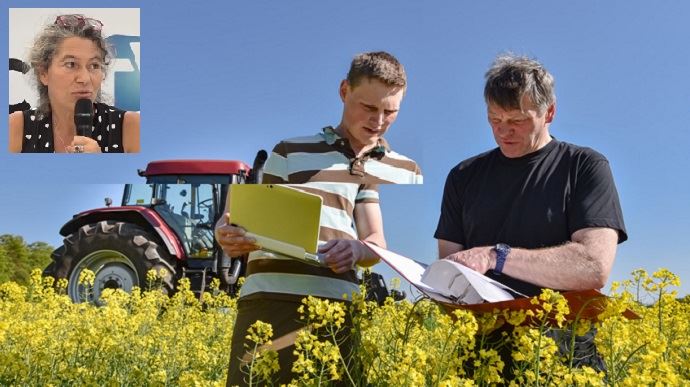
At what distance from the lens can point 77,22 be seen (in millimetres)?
2043

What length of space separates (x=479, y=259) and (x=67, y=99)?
1183 mm

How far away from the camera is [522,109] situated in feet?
6.29

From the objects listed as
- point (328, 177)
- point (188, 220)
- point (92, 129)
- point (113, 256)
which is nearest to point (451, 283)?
point (328, 177)

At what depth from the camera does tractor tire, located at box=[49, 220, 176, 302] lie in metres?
6.68

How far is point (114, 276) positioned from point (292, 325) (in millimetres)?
5409

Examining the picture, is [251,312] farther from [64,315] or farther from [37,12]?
[64,315]

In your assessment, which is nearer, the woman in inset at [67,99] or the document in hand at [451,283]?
the document in hand at [451,283]

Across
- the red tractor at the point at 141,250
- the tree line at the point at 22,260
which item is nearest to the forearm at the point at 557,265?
the red tractor at the point at 141,250

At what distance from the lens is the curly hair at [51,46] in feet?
6.47

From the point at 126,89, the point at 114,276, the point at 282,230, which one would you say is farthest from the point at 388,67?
the point at 114,276

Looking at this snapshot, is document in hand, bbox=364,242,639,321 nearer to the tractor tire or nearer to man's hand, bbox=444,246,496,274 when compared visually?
man's hand, bbox=444,246,496,274

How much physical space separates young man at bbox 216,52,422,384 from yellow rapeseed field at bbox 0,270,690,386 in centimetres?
8

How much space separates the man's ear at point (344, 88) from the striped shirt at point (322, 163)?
115mm

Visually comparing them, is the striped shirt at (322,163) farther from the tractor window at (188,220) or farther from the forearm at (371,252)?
the tractor window at (188,220)
